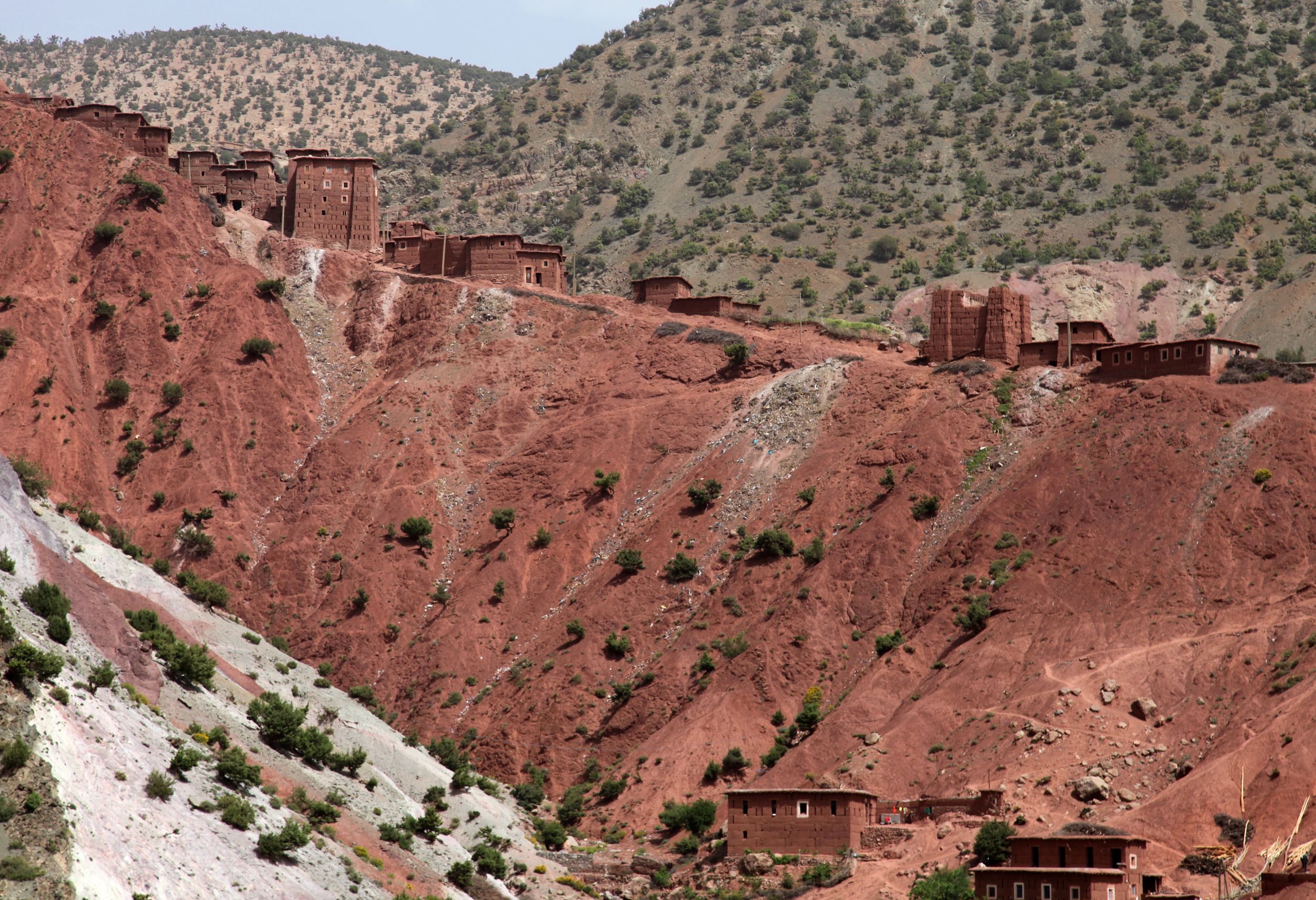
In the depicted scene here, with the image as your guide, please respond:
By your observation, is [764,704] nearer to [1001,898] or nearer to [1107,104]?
[1001,898]

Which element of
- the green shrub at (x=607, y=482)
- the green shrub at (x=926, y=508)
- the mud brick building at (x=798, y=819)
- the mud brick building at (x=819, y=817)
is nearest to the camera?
the mud brick building at (x=819, y=817)

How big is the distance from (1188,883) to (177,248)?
2372 inches

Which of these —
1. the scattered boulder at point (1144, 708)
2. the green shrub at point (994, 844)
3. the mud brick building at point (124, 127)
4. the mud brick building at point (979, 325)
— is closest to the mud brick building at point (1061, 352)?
the mud brick building at point (979, 325)

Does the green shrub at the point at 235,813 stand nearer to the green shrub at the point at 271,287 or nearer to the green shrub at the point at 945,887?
the green shrub at the point at 945,887

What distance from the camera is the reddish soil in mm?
58250

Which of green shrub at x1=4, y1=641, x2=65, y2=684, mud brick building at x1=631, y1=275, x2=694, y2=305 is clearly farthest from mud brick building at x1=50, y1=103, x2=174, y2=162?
green shrub at x1=4, y1=641, x2=65, y2=684

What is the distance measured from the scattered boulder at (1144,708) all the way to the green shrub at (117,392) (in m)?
48.2

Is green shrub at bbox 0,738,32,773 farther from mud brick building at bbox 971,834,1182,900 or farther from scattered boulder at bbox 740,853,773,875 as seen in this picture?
mud brick building at bbox 971,834,1182,900

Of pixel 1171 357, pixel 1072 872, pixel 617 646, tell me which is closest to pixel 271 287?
pixel 617 646

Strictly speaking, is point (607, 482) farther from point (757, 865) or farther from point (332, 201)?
point (332, 201)

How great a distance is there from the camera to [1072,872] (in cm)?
4881

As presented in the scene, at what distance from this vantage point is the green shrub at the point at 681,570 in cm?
7138

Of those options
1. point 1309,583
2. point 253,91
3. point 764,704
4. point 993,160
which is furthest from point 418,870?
point 253,91

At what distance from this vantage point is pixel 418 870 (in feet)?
175
